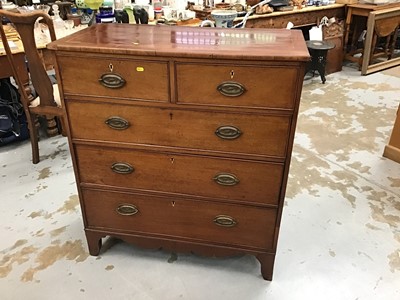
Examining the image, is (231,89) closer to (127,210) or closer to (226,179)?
(226,179)

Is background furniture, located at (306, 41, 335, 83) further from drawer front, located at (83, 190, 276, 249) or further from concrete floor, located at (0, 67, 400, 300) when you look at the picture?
drawer front, located at (83, 190, 276, 249)

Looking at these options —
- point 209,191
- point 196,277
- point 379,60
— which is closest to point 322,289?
point 196,277

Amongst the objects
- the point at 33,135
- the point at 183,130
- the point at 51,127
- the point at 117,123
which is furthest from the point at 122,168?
the point at 51,127

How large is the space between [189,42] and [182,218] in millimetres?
769

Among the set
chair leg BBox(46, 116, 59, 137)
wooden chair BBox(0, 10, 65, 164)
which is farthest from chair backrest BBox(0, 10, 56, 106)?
chair leg BBox(46, 116, 59, 137)

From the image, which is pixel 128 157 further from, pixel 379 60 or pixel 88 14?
pixel 379 60

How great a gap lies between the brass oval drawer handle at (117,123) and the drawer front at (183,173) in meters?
0.12

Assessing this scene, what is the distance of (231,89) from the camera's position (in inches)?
51.8

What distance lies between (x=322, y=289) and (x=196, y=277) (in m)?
0.59

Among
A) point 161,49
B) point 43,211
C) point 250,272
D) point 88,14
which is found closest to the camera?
point 161,49

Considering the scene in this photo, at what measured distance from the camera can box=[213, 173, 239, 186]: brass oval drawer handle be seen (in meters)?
1.51

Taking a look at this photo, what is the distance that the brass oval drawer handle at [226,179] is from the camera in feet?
4.94

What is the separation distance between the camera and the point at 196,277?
1.74 metres

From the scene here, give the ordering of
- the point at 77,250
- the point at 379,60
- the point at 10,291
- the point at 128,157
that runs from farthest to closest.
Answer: the point at 379,60, the point at 77,250, the point at 10,291, the point at 128,157
